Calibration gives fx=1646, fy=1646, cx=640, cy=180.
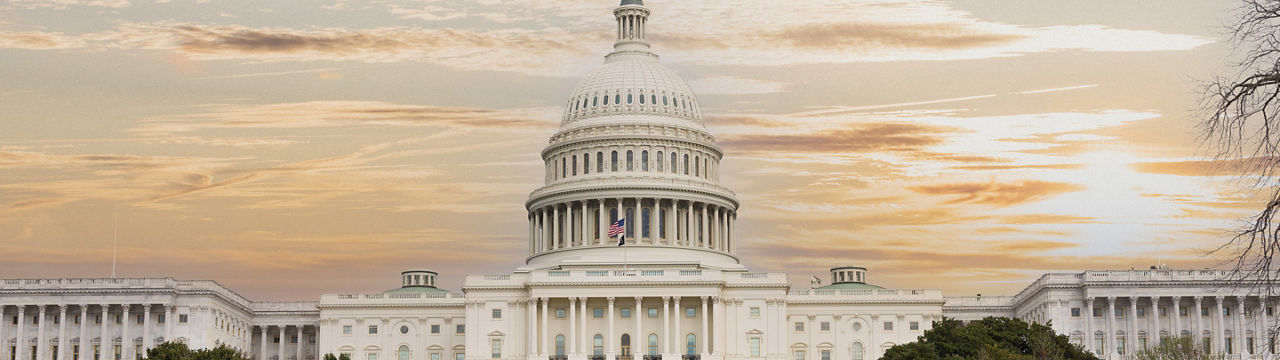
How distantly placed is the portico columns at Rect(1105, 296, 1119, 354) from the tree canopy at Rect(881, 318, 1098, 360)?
35988mm

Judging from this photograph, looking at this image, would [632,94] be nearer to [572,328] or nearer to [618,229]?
[618,229]

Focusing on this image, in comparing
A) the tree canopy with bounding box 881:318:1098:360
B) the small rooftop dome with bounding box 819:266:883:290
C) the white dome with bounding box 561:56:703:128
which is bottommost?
the tree canopy with bounding box 881:318:1098:360

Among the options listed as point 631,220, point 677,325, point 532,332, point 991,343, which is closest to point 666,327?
point 677,325

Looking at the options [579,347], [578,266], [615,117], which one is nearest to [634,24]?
[615,117]

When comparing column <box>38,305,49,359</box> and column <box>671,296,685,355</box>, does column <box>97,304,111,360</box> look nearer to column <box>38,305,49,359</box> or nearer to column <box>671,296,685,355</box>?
column <box>38,305,49,359</box>

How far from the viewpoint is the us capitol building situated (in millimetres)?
139500

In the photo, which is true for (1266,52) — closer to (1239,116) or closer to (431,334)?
(1239,116)

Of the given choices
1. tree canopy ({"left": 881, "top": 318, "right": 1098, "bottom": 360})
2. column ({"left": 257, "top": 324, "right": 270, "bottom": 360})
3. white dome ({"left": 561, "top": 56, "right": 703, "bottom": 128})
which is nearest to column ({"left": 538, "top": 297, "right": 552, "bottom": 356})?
white dome ({"left": 561, "top": 56, "right": 703, "bottom": 128})

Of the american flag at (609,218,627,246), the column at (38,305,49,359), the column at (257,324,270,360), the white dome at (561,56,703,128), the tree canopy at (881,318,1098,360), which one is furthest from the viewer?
the white dome at (561,56,703,128)

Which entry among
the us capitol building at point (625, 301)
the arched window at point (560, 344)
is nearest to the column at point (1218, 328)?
the us capitol building at point (625, 301)

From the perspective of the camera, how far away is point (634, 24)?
168250 millimetres

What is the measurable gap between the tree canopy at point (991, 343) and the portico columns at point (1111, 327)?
3599 cm

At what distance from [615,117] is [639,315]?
2956 cm

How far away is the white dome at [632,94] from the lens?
163m
